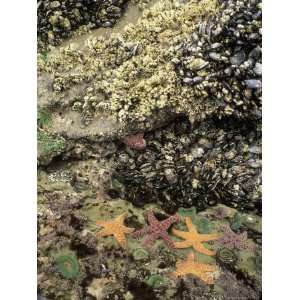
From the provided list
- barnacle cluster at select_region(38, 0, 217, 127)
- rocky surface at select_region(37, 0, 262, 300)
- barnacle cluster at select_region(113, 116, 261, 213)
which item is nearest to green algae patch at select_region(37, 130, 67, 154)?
rocky surface at select_region(37, 0, 262, 300)

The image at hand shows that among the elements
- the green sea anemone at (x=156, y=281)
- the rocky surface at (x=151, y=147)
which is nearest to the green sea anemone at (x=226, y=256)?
the rocky surface at (x=151, y=147)

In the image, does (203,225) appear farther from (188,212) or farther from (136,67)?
(136,67)

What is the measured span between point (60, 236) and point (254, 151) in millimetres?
1527

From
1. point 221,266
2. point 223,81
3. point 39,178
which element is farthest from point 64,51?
point 221,266

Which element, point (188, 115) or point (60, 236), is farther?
point (60, 236)

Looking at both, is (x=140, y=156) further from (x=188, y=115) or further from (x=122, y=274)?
(x=122, y=274)

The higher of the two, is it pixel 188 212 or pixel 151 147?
pixel 151 147

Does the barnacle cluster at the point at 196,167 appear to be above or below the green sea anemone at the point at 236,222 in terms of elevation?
above

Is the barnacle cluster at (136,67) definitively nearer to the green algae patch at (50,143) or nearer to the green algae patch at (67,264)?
the green algae patch at (50,143)

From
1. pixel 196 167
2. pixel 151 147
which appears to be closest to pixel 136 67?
pixel 151 147

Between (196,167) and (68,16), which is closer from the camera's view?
(196,167)

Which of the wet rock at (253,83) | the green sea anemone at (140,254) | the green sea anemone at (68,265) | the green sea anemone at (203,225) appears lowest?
the green sea anemone at (68,265)

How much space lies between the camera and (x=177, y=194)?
11.6ft

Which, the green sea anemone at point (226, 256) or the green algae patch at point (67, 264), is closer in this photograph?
the green sea anemone at point (226, 256)
